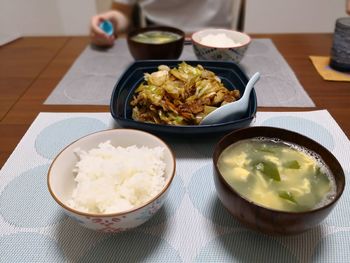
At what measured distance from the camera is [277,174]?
673 mm

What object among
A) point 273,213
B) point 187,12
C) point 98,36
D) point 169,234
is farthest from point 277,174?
point 187,12

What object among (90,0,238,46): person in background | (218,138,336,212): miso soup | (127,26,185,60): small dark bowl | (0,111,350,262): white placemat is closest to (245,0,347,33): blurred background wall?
(90,0,238,46): person in background

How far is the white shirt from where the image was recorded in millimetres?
2207

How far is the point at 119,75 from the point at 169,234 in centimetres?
86

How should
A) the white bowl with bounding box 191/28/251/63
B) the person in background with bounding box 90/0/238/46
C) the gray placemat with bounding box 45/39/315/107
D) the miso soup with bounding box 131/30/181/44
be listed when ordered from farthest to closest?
the person in background with bounding box 90/0/238/46 → the miso soup with bounding box 131/30/181/44 → the white bowl with bounding box 191/28/251/63 → the gray placemat with bounding box 45/39/315/107

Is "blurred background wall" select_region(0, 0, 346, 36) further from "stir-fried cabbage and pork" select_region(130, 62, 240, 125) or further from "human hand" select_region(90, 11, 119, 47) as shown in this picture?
"stir-fried cabbage and pork" select_region(130, 62, 240, 125)

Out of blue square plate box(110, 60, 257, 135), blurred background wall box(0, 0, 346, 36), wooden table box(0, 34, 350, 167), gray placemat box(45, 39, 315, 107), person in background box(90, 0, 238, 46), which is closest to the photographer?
blue square plate box(110, 60, 257, 135)

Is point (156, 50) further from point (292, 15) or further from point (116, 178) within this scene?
point (292, 15)

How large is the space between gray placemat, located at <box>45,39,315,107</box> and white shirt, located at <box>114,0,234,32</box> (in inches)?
26.1

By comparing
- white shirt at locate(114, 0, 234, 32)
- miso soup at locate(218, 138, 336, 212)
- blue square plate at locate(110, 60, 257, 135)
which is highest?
miso soup at locate(218, 138, 336, 212)

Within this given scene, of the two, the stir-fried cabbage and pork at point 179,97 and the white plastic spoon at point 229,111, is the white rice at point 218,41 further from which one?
the white plastic spoon at point 229,111

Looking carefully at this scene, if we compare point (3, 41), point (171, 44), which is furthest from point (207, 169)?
point (3, 41)

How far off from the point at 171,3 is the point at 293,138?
176 centimetres

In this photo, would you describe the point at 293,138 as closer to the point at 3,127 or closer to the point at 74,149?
the point at 74,149
